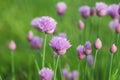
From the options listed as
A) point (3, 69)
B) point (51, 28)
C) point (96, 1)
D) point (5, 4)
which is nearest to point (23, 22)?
point (5, 4)

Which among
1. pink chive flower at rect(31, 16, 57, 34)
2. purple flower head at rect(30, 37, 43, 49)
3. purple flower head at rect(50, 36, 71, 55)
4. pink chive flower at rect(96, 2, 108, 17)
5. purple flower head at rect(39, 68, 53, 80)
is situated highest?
pink chive flower at rect(96, 2, 108, 17)

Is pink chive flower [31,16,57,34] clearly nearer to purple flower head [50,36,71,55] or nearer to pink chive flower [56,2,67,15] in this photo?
purple flower head [50,36,71,55]

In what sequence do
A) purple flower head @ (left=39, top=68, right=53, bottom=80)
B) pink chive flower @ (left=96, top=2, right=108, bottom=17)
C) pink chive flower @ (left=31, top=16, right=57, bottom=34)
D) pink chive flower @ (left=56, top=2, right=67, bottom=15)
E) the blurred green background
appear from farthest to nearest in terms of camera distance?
1. the blurred green background
2. pink chive flower @ (left=56, top=2, right=67, bottom=15)
3. pink chive flower @ (left=96, top=2, right=108, bottom=17)
4. pink chive flower @ (left=31, top=16, right=57, bottom=34)
5. purple flower head @ (left=39, top=68, right=53, bottom=80)

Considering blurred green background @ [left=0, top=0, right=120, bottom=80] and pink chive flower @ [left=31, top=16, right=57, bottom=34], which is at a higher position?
blurred green background @ [left=0, top=0, right=120, bottom=80]

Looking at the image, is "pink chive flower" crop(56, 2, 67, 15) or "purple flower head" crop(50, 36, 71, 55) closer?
"purple flower head" crop(50, 36, 71, 55)

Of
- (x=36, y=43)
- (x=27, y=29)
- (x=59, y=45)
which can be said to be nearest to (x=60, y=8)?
(x=36, y=43)

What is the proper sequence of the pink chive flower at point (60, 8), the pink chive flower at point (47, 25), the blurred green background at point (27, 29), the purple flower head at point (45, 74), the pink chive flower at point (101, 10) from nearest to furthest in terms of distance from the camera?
the purple flower head at point (45, 74) < the pink chive flower at point (47, 25) < the pink chive flower at point (101, 10) < the pink chive flower at point (60, 8) < the blurred green background at point (27, 29)

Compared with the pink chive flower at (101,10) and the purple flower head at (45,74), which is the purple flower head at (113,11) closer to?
the pink chive flower at (101,10)

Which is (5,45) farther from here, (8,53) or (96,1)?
(96,1)

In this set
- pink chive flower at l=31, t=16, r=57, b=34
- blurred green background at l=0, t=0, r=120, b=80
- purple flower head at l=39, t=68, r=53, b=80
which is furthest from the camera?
blurred green background at l=0, t=0, r=120, b=80

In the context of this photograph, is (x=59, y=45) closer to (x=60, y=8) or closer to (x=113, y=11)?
(x=113, y=11)

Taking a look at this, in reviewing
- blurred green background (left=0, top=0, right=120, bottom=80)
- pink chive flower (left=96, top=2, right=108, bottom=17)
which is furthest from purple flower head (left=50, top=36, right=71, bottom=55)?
blurred green background (left=0, top=0, right=120, bottom=80)

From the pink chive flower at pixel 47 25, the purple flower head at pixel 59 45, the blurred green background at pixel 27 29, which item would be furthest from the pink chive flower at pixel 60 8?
the purple flower head at pixel 59 45
